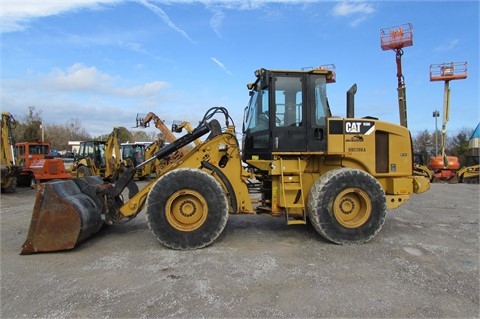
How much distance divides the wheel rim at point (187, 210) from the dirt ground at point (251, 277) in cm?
45

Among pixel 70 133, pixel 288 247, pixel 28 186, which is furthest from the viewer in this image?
pixel 70 133

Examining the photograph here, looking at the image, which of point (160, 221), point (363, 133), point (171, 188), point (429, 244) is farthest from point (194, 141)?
point (429, 244)

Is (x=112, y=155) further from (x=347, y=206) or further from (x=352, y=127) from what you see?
(x=347, y=206)

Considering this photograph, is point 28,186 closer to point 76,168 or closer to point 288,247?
point 76,168

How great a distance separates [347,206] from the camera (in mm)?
6188

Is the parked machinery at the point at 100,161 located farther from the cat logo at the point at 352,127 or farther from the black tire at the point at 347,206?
the black tire at the point at 347,206

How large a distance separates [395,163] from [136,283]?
4793 mm

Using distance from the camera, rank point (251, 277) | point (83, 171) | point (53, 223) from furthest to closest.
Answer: point (83, 171)
point (53, 223)
point (251, 277)

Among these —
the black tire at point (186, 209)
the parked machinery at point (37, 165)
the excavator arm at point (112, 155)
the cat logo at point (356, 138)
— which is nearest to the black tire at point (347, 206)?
the cat logo at point (356, 138)

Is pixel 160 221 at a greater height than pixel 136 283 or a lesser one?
Result: greater

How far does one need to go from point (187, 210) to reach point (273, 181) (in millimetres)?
1513

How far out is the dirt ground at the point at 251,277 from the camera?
3.80 meters

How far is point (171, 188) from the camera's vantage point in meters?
5.78

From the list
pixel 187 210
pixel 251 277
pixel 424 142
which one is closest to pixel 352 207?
pixel 251 277
